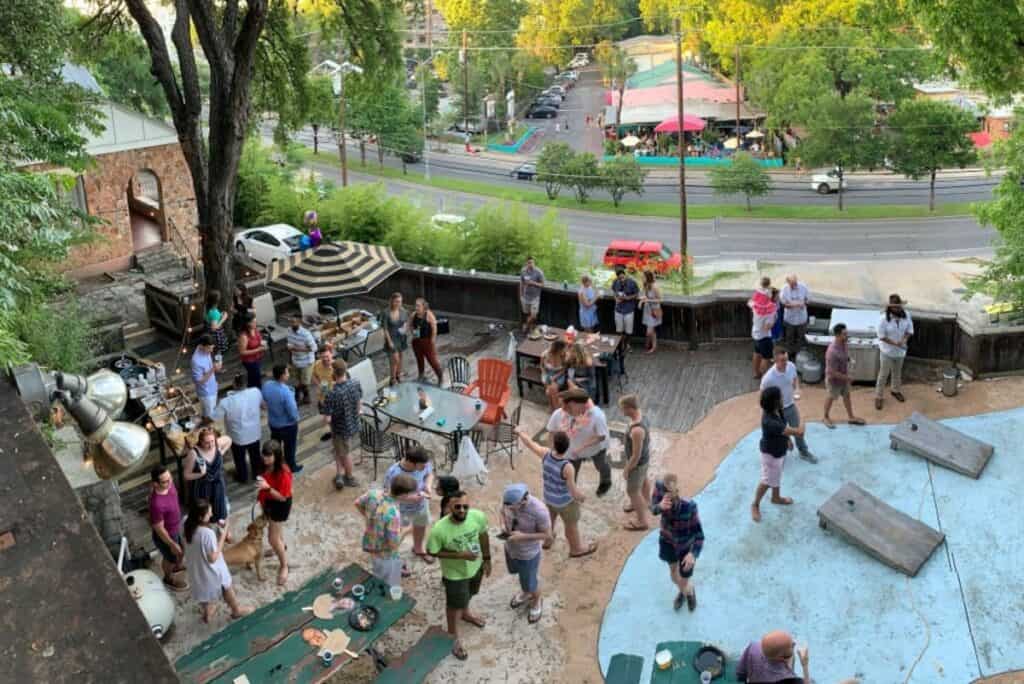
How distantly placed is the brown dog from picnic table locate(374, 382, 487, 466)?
2519 millimetres

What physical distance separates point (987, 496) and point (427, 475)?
19.8 ft

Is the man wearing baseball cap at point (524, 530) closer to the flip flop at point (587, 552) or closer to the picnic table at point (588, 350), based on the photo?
the flip flop at point (587, 552)

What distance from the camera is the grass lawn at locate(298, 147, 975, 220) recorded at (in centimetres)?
4703

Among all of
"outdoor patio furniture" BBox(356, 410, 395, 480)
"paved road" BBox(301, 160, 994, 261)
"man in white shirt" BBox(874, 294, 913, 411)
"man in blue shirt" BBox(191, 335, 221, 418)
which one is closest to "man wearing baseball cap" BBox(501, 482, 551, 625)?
"outdoor patio furniture" BBox(356, 410, 395, 480)

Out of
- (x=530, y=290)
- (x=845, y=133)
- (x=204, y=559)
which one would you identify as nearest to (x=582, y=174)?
(x=845, y=133)

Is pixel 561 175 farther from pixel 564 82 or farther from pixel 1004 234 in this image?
pixel 1004 234

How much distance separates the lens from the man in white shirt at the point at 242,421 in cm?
1082

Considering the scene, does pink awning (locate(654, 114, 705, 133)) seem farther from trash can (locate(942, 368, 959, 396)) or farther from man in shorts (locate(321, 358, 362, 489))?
man in shorts (locate(321, 358, 362, 489))

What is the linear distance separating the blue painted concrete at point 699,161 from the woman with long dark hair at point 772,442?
4413 centimetres

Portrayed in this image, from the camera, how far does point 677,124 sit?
54.1m

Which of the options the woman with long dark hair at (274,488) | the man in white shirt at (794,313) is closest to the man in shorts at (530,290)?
the man in white shirt at (794,313)

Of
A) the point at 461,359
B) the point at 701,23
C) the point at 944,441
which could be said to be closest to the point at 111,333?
the point at 461,359

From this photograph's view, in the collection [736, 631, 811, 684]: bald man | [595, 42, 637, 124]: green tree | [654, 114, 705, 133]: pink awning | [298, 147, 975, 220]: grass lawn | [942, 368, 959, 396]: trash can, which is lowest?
[298, 147, 975, 220]: grass lawn

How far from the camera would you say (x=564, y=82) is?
74812mm
